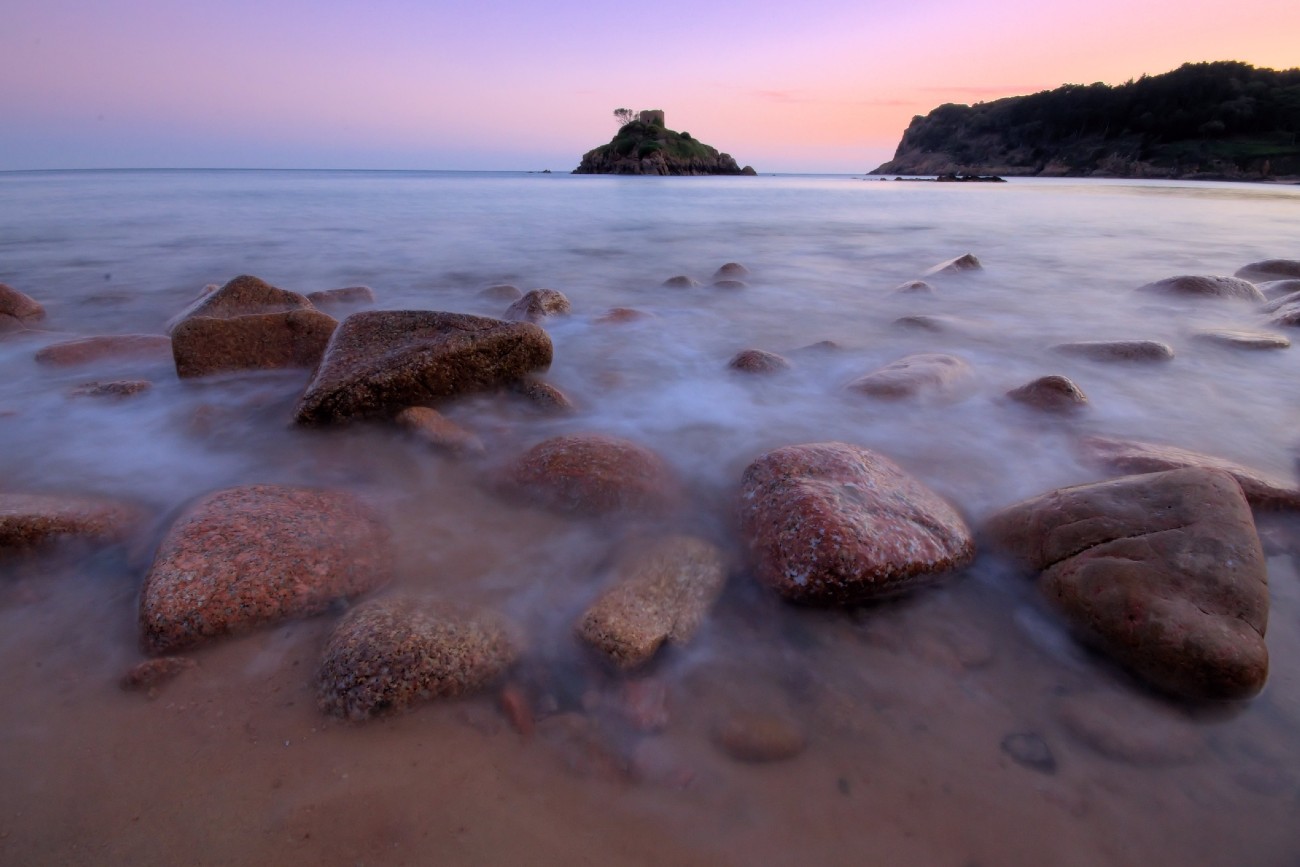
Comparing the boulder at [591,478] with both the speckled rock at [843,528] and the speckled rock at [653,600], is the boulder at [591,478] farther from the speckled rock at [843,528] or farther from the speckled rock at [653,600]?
the speckled rock at [843,528]

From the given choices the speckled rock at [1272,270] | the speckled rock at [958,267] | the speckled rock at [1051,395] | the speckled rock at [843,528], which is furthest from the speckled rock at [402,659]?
the speckled rock at [1272,270]

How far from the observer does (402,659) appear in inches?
68.7

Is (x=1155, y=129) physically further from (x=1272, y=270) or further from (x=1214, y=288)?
(x=1214, y=288)

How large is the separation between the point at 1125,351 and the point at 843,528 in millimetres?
3892

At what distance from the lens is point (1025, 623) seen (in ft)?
6.90

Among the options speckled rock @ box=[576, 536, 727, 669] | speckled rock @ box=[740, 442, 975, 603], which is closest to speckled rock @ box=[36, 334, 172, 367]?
speckled rock @ box=[576, 536, 727, 669]

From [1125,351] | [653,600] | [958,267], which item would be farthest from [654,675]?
[958,267]

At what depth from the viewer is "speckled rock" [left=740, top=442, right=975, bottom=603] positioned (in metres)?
2.13

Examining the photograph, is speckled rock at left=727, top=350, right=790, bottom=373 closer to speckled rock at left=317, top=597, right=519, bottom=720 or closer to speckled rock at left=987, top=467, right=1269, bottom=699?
speckled rock at left=987, top=467, right=1269, bottom=699

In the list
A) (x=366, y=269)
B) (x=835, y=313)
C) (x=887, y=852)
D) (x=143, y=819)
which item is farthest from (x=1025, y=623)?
(x=366, y=269)

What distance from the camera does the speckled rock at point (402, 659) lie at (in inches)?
66.9

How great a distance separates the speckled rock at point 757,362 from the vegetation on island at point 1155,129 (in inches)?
2666

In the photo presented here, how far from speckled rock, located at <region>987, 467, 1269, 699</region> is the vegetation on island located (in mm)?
69032

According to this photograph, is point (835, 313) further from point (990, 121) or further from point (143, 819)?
point (990, 121)
